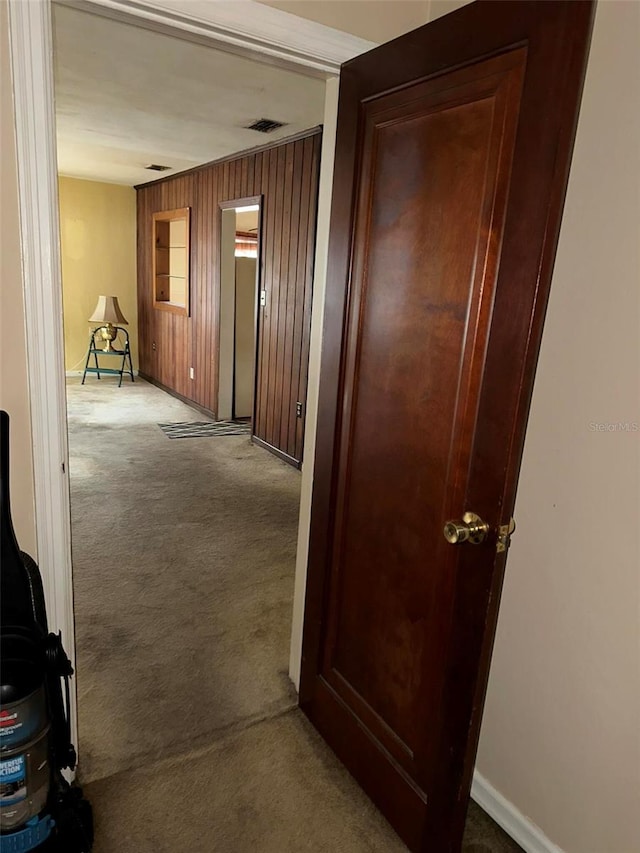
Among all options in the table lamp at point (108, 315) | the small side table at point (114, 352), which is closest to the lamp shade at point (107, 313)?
the table lamp at point (108, 315)

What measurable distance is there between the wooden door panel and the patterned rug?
3.75 metres

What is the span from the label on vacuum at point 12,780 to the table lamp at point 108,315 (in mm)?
6156

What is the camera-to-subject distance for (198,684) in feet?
6.86

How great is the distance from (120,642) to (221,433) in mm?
3174

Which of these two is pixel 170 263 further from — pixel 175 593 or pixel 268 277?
pixel 175 593

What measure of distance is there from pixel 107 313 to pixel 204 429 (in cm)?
244

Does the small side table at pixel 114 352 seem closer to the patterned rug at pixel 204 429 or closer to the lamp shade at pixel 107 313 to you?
the lamp shade at pixel 107 313

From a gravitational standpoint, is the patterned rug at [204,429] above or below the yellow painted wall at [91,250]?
below

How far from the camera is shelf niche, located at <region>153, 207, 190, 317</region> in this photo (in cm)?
641

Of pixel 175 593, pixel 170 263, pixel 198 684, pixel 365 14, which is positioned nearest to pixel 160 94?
pixel 365 14

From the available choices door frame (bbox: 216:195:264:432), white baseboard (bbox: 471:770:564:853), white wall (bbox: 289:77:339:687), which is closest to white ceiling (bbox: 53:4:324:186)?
white wall (bbox: 289:77:339:687)

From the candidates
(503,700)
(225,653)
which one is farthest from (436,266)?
(225,653)

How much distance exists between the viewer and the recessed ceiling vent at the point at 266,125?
3758mm

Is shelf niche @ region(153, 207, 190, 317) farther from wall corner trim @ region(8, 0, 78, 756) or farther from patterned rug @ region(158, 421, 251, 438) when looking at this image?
wall corner trim @ region(8, 0, 78, 756)
